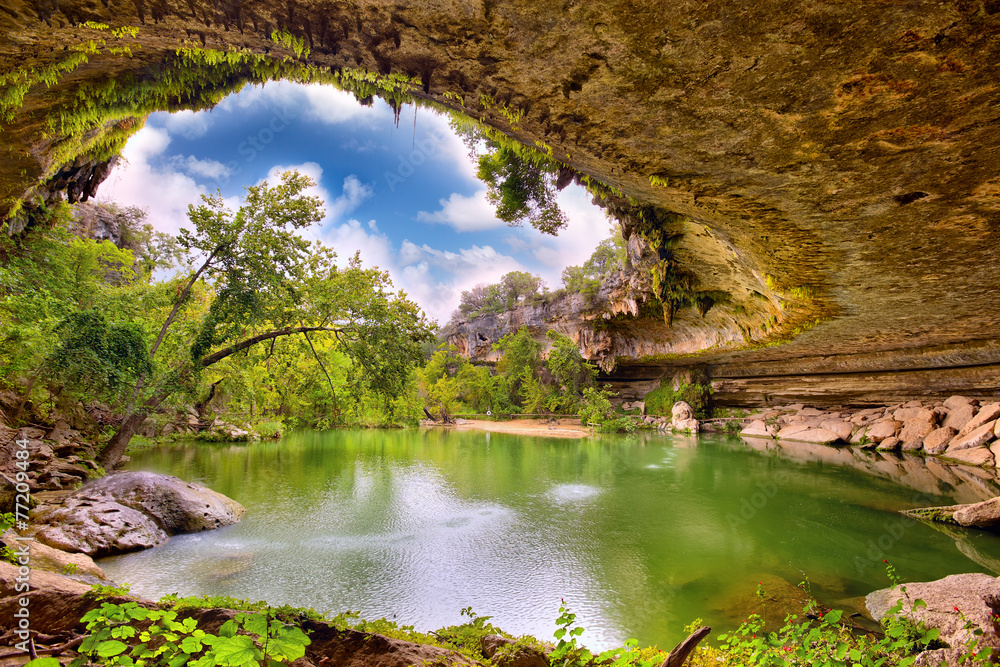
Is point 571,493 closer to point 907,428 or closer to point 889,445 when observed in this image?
point 889,445

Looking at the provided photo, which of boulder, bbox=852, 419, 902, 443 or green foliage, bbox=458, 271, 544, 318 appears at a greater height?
green foliage, bbox=458, 271, 544, 318

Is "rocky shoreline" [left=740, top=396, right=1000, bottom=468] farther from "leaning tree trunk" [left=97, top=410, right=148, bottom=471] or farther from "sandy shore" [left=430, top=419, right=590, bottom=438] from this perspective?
"leaning tree trunk" [left=97, top=410, right=148, bottom=471]

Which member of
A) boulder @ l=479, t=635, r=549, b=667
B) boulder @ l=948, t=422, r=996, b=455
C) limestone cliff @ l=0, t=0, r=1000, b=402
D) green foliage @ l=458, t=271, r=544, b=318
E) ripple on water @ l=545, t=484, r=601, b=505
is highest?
green foliage @ l=458, t=271, r=544, b=318

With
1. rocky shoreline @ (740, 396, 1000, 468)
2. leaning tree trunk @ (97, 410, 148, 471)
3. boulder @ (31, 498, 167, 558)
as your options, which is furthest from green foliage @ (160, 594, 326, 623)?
rocky shoreline @ (740, 396, 1000, 468)

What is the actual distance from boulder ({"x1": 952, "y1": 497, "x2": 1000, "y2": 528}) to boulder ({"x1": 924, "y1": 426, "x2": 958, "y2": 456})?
8.14 meters

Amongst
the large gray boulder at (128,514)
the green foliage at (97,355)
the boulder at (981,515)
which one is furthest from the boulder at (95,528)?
the boulder at (981,515)

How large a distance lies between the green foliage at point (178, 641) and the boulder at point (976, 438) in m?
16.1

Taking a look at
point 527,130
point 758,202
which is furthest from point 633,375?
point 527,130

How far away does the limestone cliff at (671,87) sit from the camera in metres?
2.03

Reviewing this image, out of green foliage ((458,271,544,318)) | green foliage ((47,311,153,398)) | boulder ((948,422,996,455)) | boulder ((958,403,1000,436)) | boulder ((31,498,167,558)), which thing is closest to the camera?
boulder ((31,498,167,558))

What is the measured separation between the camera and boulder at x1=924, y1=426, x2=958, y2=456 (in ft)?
38.4

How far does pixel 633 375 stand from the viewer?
25375mm

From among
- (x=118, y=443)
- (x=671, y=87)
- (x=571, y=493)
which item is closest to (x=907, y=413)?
(x=571, y=493)

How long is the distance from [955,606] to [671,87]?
3860 mm
